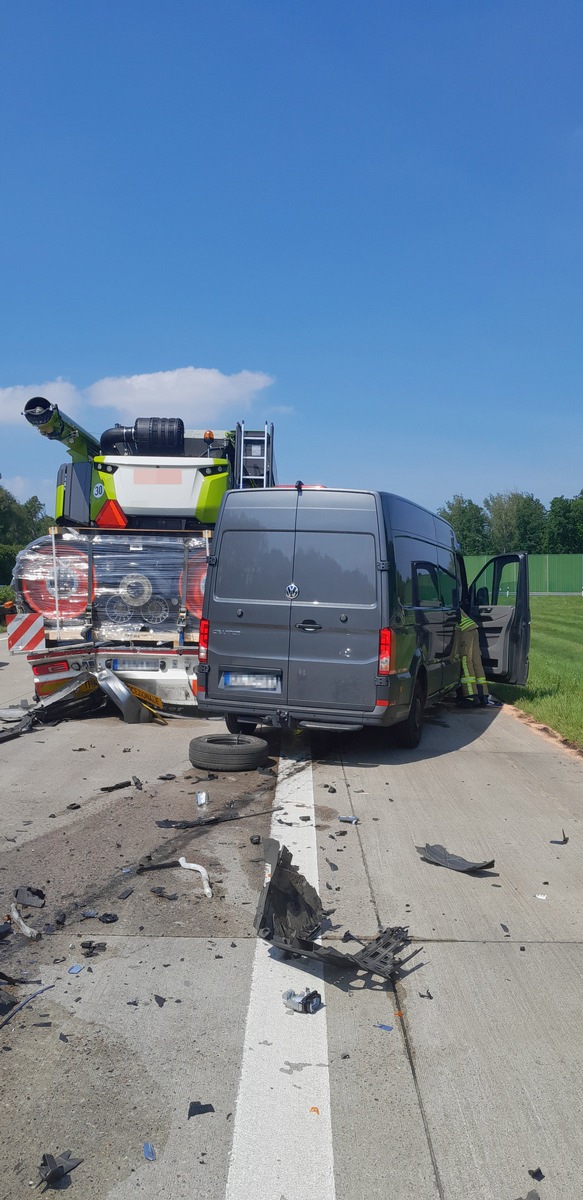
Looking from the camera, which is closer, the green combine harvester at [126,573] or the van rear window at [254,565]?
the van rear window at [254,565]

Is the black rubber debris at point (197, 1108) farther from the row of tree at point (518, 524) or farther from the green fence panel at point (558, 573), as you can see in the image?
the row of tree at point (518, 524)

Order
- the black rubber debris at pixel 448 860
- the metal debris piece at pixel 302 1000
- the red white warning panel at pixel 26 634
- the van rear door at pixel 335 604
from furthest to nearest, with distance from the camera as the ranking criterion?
the red white warning panel at pixel 26 634 < the van rear door at pixel 335 604 < the black rubber debris at pixel 448 860 < the metal debris piece at pixel 302 1000

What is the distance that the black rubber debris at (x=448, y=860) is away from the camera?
5.54 m

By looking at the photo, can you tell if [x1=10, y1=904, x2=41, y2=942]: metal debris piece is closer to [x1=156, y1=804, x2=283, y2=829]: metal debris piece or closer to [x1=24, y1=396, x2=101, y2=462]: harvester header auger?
[x1=156, y1=804, x2=283, y2=829]: metal debris piece

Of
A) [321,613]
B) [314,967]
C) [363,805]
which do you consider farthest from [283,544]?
[314,967]

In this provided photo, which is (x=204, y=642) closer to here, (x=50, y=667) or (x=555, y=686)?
(x=50, y=667)

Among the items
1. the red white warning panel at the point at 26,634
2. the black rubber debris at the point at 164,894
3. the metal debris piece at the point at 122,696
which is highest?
the red white warning panel at the point at 26,634

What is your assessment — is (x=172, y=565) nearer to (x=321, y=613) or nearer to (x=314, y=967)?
(x=321, y=613)

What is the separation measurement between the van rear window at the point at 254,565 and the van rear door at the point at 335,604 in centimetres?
14

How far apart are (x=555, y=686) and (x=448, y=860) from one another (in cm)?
903

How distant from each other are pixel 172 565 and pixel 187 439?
3057 mm

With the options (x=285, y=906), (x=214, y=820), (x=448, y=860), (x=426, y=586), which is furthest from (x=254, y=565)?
(x=285, y=906)

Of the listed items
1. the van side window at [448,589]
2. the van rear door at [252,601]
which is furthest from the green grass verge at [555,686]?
the van rear door at [252,601]

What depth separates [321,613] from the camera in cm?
840
